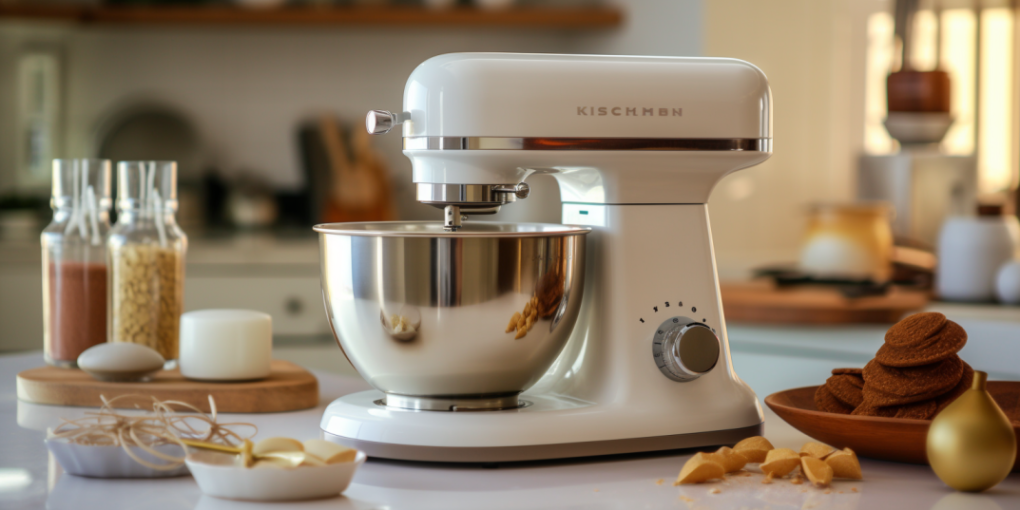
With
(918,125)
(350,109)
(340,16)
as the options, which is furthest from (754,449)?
(350,109)

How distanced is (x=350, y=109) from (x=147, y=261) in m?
2.16

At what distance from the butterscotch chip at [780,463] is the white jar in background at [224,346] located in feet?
1.71

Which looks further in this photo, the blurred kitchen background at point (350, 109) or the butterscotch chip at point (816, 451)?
the blurred kitchen background at point (350, 109)

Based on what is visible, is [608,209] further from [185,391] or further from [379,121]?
[185,391]

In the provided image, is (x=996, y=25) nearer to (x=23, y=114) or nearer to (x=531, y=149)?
(x=531, y=149)

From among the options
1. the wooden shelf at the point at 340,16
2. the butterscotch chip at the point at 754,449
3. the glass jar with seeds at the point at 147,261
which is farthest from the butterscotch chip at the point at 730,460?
the wooden shelf at the point at 340,16

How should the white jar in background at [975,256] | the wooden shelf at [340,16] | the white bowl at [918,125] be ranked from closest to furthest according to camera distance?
the white jar in background at [975,256] → the white bowl at [918,125] → the wooden shelf at [340,16]

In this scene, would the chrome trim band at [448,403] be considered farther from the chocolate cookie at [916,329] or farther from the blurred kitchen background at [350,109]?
the blurred kitchen background at [350,109]

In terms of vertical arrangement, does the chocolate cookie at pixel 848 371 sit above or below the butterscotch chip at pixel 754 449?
above

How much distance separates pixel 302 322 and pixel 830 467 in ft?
6.66

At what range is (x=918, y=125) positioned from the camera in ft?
7.38

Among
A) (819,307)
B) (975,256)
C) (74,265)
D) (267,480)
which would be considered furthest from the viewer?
(975,256)

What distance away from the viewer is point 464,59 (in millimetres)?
796

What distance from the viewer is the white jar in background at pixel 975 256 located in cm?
171
